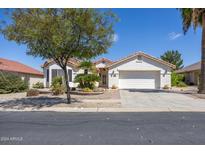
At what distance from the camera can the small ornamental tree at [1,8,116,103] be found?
9664mm

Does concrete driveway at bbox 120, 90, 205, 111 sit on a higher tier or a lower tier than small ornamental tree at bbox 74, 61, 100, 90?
lower

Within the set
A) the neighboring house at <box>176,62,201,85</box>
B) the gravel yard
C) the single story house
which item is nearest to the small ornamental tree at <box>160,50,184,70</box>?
the neighboring house at <box>176,62,201,85</box>

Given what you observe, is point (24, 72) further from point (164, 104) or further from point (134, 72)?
point (164, 104)

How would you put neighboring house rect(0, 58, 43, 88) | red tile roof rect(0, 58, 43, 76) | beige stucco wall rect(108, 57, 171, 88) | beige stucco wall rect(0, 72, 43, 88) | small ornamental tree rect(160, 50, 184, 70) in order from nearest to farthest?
red tile roof rect(0, 58, 43, 76) < beige stucco wall rect(108, 57, 171, 88) < neighboring house rect(0, 58, 43, 88) < beige stucco wall rect(0, 72, 43, 88) < small ornamental tree rect(160, 50, 184, 70)

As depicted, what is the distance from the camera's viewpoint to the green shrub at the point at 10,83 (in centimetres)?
1905

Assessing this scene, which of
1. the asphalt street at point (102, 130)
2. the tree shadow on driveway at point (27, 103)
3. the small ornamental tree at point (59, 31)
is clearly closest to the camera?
the asphalt street at point (102, 130)

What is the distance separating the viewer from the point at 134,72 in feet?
81.4

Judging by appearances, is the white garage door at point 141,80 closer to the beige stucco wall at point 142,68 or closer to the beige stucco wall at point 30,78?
the beige stucco wall at point 142,68

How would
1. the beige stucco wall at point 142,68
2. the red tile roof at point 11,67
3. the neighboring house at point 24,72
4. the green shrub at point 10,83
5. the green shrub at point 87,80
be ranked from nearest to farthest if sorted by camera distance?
the green shrub at point 10,83 < the green shrub at point 87,80 < the red tile roof at point 11,67 < the beige stucco wall at point 142,68 < the neighboring house at point 24,72

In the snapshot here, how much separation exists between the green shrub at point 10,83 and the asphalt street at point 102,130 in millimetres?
12105

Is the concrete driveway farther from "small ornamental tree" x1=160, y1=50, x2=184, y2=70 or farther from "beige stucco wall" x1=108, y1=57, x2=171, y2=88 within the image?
"small ornamental tree" x1=160, y1=50, x2=184, y2=70

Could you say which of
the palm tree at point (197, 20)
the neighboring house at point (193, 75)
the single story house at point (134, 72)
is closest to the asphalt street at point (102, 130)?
the palm tree at point (197, 20)

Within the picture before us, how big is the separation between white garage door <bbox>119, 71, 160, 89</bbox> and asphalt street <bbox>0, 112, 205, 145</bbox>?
16.5 meters

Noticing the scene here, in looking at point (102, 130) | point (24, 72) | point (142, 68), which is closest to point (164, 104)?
point (102, 130)
